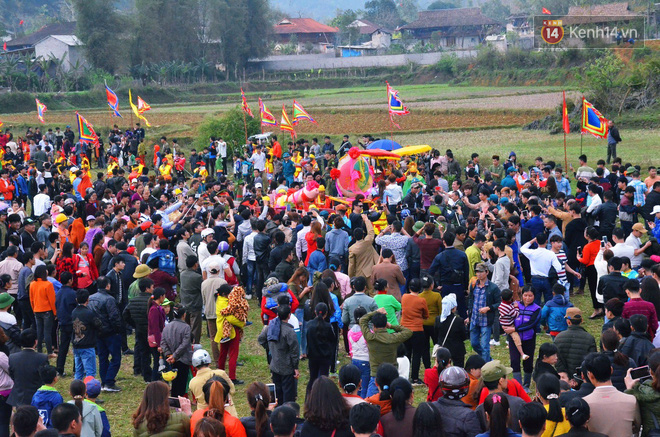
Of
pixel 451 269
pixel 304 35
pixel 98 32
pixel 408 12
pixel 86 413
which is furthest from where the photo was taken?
pixel 408 12

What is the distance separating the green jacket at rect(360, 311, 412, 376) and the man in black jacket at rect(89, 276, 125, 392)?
356 centimetres

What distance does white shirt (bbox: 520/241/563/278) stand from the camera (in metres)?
11.2

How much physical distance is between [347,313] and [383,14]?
13694cm

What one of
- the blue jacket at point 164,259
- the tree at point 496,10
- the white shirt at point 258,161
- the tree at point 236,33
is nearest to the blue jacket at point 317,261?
the blue jacket at point 164,259

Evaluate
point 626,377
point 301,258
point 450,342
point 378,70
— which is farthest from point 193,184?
point 378,70

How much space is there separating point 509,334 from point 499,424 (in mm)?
3210

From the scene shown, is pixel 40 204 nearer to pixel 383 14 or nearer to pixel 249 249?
pixel 249 249

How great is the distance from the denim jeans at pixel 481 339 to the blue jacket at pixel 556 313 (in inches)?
30.2

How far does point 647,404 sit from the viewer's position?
21.4 feet

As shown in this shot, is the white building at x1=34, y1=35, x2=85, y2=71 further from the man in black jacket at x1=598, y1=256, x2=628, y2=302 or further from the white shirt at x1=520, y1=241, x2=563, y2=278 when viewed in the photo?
the man in black jacket at x1=598, y1=256, x2=628, y2=302

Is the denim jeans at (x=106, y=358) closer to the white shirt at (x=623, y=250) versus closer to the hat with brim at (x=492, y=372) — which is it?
the hat with brim at (x=492, y=372)

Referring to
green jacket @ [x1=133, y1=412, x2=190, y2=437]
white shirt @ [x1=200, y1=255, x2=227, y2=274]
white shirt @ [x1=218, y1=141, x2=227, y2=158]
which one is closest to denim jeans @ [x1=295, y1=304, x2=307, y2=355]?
white shirt @ [x1=200, y1=255, x2=227, y2=274]

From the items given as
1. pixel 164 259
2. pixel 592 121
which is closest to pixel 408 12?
pixel 592 121

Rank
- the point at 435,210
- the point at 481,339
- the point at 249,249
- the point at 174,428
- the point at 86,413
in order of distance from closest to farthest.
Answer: the point at 174,428 → the point at 86,413 → the point at 481,339 → the point at 249,249 → the point at 435,210
